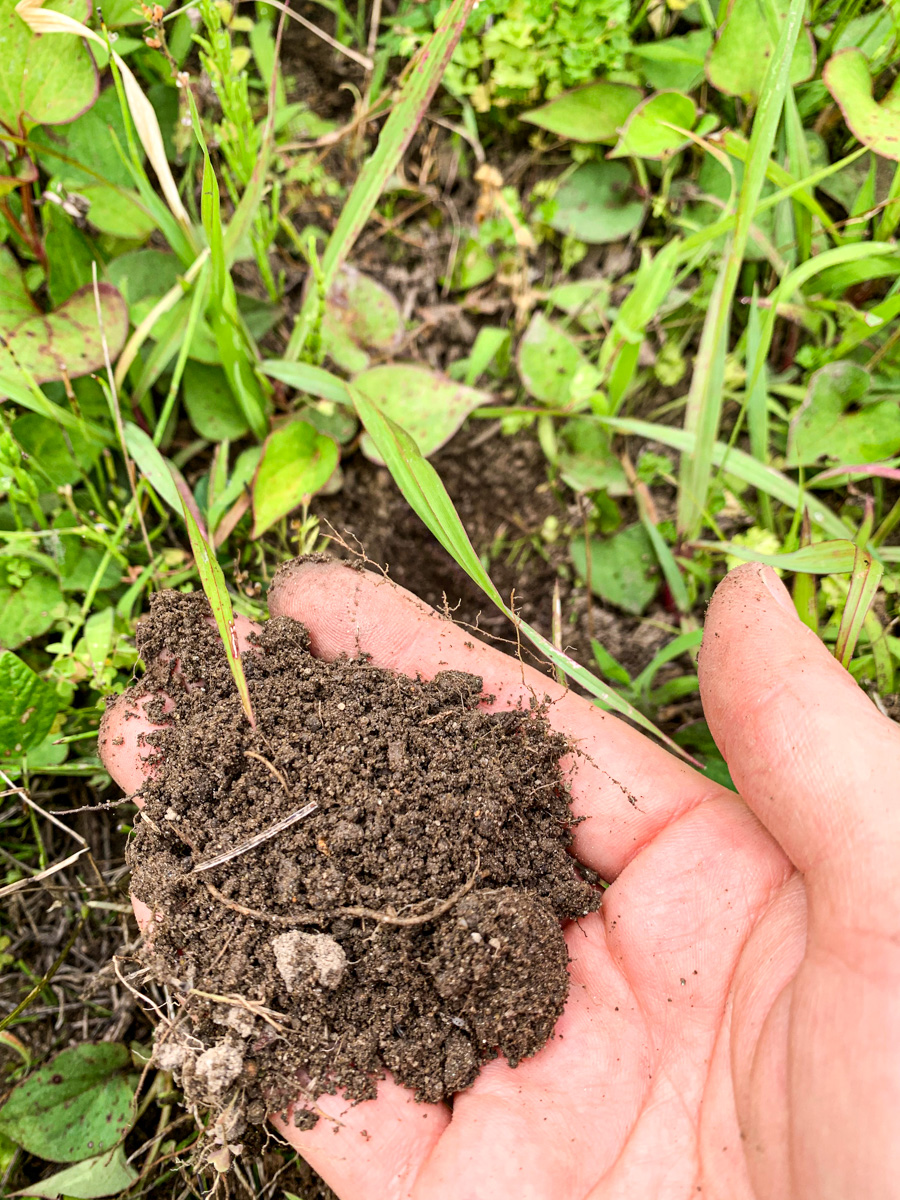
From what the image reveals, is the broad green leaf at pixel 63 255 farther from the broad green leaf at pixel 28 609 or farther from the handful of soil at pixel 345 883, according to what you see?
the handful of soil at pixel 345 883

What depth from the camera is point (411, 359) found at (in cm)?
253

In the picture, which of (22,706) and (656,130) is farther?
(656,130)

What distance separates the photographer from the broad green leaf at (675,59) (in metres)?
2.41

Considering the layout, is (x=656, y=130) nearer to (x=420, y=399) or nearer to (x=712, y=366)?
(x=712, y=366)

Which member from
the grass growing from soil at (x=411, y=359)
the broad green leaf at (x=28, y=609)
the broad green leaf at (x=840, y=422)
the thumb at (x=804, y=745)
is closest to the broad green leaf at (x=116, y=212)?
the grass growing from soil at (x=411, y=359)

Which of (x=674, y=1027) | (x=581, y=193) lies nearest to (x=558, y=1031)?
(x=674, y=1027)

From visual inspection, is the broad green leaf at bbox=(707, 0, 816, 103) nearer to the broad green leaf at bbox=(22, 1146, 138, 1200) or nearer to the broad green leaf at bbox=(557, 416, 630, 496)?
the broad green leaf at bbox=(557, 416, 630, 496)

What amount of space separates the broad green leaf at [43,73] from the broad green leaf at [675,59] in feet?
5.03

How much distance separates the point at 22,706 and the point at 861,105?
8.38 ft

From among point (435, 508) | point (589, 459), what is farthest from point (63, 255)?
point (589, 459)

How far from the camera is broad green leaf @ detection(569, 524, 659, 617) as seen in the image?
95.2 inches

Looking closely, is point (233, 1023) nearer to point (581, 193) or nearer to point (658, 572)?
point (658, 572)

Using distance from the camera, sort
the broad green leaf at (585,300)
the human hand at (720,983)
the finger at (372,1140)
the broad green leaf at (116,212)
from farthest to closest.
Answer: the broad green leaf at (585,300) → the broad green leaf at (116,212) → the finger at (372,1140) → the human hand at (720,983)

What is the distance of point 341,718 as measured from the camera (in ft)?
5.68
